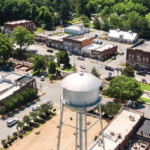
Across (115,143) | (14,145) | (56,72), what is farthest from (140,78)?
(14,145)

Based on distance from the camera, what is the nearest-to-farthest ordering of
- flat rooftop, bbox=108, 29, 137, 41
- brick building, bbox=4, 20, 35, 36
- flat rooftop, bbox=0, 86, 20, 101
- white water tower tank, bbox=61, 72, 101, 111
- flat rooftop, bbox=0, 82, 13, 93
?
white water tower tank, bbox=61, 72, 101, 111 → flat rooftop, bbox=0, 86, 20, 101 → flat rooftop, bbox=0, 82, 13, 93 → flat rooftop, bbox=108, 29, 137, 41 → brick building, bbox=4, 20, 35, 36

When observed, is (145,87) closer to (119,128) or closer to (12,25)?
(119,128)

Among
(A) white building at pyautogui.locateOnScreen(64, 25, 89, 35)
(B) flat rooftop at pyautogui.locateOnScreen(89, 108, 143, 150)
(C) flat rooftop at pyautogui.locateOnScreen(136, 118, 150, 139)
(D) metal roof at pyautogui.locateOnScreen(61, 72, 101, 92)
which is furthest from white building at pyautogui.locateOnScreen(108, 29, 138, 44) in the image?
(D) metal roof at pyautogui.locateOnScreen(61, 72, 101, 92)

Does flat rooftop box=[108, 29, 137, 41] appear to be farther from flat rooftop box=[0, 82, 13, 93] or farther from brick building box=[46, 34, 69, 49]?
flat rooftop box=[0, 82, 13, 93]

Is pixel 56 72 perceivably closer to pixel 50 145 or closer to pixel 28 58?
pixel 28 58

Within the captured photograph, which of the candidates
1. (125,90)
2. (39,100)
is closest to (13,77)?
(39,100)

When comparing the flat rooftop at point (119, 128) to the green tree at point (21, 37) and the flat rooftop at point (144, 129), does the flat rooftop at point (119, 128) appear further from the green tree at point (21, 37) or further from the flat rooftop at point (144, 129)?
the green tree at point (21, 37)
